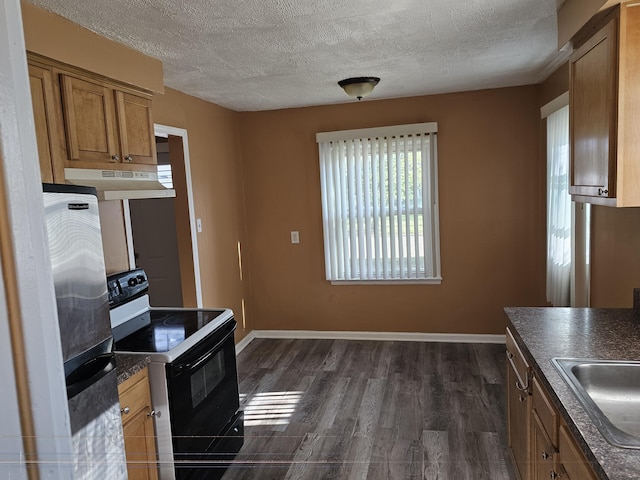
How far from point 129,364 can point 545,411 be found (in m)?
1.67

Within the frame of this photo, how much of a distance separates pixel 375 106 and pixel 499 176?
4.34ft

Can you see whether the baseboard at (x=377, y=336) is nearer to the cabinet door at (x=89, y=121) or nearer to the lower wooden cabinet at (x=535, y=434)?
the lower wooden cabinet at (x=535, y=434)

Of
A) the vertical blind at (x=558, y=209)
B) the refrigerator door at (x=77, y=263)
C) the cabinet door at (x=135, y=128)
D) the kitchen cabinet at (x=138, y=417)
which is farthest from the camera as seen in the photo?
the vertical blind at (x=558, y=209)

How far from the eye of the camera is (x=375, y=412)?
316 cm

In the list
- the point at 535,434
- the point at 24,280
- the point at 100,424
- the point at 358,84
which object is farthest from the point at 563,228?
the point at 24,280

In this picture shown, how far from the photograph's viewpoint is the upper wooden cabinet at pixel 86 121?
6.39ft

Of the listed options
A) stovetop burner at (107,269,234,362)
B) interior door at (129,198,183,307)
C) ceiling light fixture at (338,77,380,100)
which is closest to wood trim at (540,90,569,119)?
ceiling light fixture at (338,77,380,100)

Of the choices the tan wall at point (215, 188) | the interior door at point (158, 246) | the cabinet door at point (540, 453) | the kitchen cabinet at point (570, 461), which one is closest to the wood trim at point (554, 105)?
the cabinet door at point (540, 453)

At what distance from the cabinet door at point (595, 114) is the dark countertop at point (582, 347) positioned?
0.61 meters

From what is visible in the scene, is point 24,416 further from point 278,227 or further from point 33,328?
point 278,227

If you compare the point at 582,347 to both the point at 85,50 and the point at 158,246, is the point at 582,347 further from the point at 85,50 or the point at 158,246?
the point at 158,246

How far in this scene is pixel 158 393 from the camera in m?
2.08

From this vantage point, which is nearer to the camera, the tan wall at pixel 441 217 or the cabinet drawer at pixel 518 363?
the cabinet drawer at pixel 518 363


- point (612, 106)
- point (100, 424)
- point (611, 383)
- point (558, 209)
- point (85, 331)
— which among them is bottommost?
point (611, 383)
